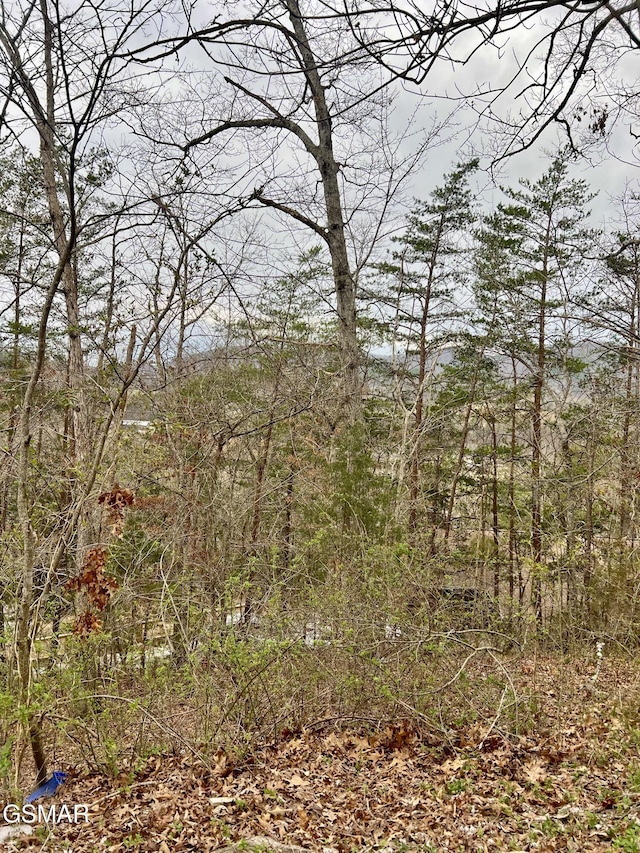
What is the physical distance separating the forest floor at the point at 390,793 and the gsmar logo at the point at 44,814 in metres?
0.06

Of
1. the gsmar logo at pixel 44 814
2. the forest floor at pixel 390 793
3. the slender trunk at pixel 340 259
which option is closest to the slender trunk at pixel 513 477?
the slender trunk at pixel 340 259

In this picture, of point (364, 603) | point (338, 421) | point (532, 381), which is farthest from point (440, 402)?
point (364, 603)

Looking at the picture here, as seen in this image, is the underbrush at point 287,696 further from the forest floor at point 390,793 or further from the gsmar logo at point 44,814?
the gsmar logo at point 44,814

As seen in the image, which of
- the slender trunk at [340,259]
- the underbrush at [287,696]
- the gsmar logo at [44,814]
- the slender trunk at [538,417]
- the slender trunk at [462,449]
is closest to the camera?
the gsmar logo at [44,814]

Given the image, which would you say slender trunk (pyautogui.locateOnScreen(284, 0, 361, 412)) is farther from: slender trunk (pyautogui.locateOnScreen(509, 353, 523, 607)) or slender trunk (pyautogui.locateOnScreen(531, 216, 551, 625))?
slender trunk (pyautogui.locateOnScreen(509, 353, 523, 607))

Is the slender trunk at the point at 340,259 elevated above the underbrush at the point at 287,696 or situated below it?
above

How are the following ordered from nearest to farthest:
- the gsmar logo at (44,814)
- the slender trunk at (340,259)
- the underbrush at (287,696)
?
the gsmar logo at (44,814)
the underbrush at (287,696)
the slender trunk at (340,259)

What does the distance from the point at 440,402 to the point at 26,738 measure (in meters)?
12.1

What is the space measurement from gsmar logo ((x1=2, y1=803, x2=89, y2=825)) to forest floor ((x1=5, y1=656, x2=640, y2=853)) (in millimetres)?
65

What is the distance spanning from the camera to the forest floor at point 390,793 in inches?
133

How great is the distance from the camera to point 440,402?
14625mm

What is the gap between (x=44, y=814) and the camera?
3.73 meters

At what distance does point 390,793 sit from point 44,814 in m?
2.24

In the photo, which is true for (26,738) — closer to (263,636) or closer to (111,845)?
(111,845)
